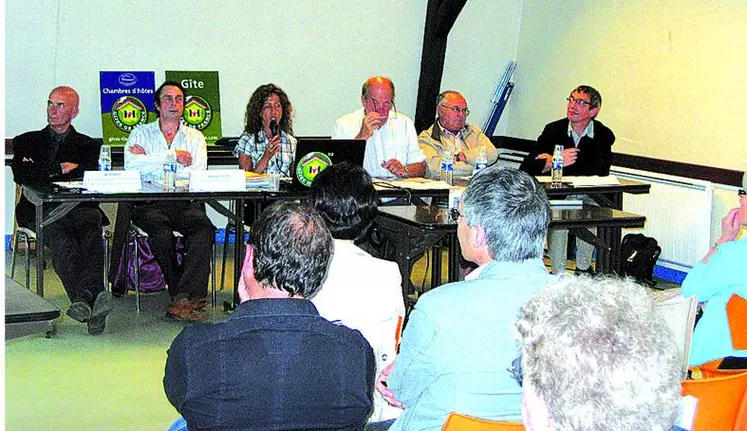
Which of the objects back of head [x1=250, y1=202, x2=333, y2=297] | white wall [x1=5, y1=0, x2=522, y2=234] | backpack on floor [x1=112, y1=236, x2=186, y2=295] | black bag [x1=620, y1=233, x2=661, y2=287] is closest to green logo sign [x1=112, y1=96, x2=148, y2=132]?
white wall [x1=5, y1=0, x2=522, y2=234]

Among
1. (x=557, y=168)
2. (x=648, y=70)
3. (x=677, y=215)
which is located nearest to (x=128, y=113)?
(x=557, y=168)

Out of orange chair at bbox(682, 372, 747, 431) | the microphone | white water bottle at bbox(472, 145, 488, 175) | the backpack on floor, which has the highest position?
the microphone

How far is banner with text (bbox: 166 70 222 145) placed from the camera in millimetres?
7824

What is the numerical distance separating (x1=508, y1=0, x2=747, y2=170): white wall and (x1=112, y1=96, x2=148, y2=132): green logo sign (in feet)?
10.8

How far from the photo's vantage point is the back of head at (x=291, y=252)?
2531 mm

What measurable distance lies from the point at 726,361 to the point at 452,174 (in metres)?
3.19

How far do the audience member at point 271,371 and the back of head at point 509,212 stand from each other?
1.69 ft

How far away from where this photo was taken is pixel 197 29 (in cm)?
795

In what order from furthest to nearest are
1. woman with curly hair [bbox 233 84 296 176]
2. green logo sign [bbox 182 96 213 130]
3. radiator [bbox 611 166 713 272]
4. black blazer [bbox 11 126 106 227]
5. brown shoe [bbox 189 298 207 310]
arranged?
1. green logo sign [bbox 182 96 213 130]
2. radiator [bbox 611 166 713 272]
3. woman with curly hair [bbox 233 84 296 176]
4. black blazer [bbox 11 126 106 227]
5. brown shoe [bbox 189 298 207 310]

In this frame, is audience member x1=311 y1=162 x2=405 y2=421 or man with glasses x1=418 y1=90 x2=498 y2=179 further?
man with glasses x1=418 y1=90 x2=498 y2=179

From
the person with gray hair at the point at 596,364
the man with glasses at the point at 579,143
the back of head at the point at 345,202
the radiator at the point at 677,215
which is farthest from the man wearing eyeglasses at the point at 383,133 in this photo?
the person with gray hair at the point at 596,364

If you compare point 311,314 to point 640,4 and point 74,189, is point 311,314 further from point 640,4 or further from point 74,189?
point 640,4

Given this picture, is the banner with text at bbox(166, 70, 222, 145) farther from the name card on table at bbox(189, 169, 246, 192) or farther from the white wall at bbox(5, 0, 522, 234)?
the name card on table at bbox(189, 169, 246, 192)

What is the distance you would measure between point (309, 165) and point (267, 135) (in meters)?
0.81
